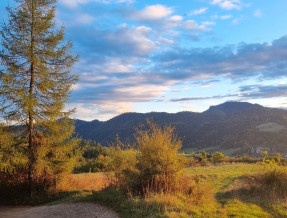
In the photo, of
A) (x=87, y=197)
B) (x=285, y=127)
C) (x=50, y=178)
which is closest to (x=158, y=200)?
(x=87, y=197)

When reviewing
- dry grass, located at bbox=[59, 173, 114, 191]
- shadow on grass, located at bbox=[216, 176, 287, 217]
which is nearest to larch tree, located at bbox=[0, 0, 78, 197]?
dry grass, located at bbox=[59, 173, 114, 191]

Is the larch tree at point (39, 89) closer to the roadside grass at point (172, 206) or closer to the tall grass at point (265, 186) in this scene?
the roadside grass at point (172, 206)

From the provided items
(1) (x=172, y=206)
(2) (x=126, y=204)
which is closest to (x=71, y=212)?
(2) (x=126, y=204)

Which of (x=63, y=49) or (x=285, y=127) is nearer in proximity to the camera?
(x=63, y=49)

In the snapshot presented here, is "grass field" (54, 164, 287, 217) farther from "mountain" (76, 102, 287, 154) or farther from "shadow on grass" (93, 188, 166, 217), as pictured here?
"mountain" (76, 102, 287, 154)

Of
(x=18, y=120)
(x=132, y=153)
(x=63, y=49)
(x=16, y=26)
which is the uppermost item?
(x=16, y=26)

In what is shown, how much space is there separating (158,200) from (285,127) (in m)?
88.6

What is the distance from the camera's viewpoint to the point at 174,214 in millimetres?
7598

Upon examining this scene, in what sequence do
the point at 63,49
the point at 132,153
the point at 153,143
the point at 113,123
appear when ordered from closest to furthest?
the point at 153,143
the point at 132,153
the point at 63,49
the point at 113,123

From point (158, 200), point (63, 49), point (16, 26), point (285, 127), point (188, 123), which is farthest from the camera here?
point (188, 123)

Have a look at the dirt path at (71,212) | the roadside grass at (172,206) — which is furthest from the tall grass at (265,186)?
the dirt path at (71,212)

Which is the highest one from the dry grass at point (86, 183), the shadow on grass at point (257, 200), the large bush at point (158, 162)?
the large bush at point (158, 162)

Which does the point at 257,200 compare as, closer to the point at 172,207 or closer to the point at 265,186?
the point at 265,186

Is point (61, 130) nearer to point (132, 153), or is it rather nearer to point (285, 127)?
point (132, 153)
